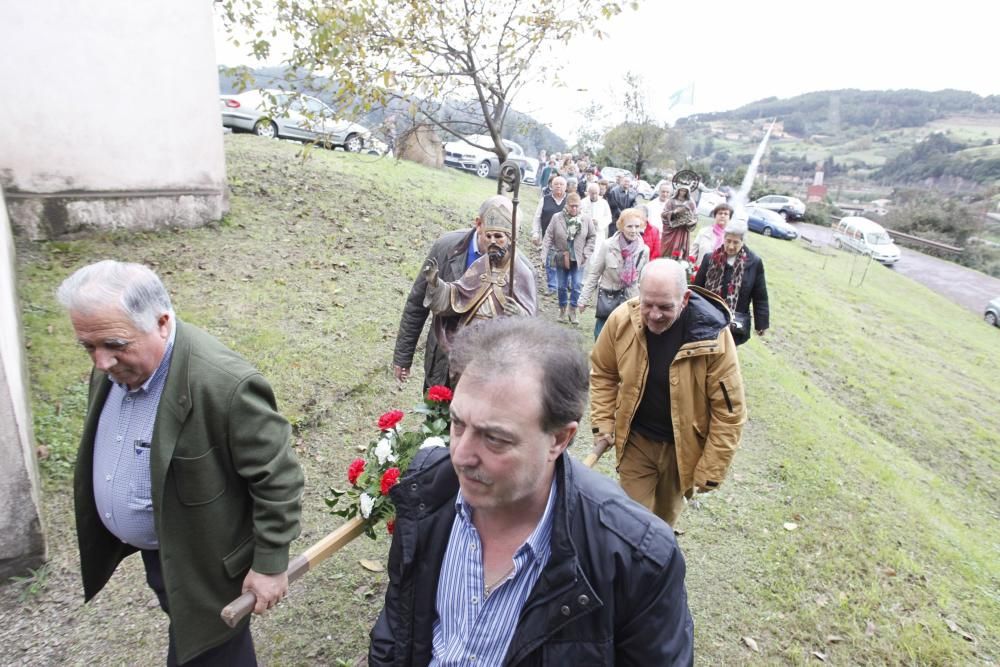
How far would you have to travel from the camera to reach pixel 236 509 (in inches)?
82.3

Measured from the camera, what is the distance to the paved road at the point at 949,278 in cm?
2280

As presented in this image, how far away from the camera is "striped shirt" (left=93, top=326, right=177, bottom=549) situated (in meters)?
1.92

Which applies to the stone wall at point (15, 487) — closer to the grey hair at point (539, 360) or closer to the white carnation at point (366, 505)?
the white carnation at point (366, 505)

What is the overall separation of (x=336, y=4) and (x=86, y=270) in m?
4.96

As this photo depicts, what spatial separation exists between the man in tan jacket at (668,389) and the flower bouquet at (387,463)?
3.42 ft

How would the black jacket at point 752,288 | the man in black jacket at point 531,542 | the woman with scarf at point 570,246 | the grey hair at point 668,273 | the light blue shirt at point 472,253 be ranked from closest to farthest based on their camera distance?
the man in black jacket at point 531,542, the grey hair at point 668,273, the light blue shirt at point 472,253, the black jacket at point 752,288, the woman with scarf at point 570,246

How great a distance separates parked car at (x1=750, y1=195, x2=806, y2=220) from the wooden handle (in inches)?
1455

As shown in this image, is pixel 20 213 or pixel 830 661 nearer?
pixel 830 661

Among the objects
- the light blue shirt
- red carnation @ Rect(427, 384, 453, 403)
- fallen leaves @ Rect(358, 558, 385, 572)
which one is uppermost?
the light blue shirt

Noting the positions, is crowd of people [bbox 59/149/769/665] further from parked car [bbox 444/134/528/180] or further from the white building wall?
A: parked car [bbox 444/134/528/180]

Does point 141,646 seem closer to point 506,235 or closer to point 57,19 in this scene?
point 506,235

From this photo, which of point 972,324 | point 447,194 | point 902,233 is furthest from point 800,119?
point 447,194

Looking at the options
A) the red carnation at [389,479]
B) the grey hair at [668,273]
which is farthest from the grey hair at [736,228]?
the red carnation at [389,479]

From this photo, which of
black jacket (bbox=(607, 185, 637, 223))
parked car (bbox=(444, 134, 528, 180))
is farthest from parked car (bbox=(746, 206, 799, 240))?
black jacket (bbox=(607, 185, 637, 223))
